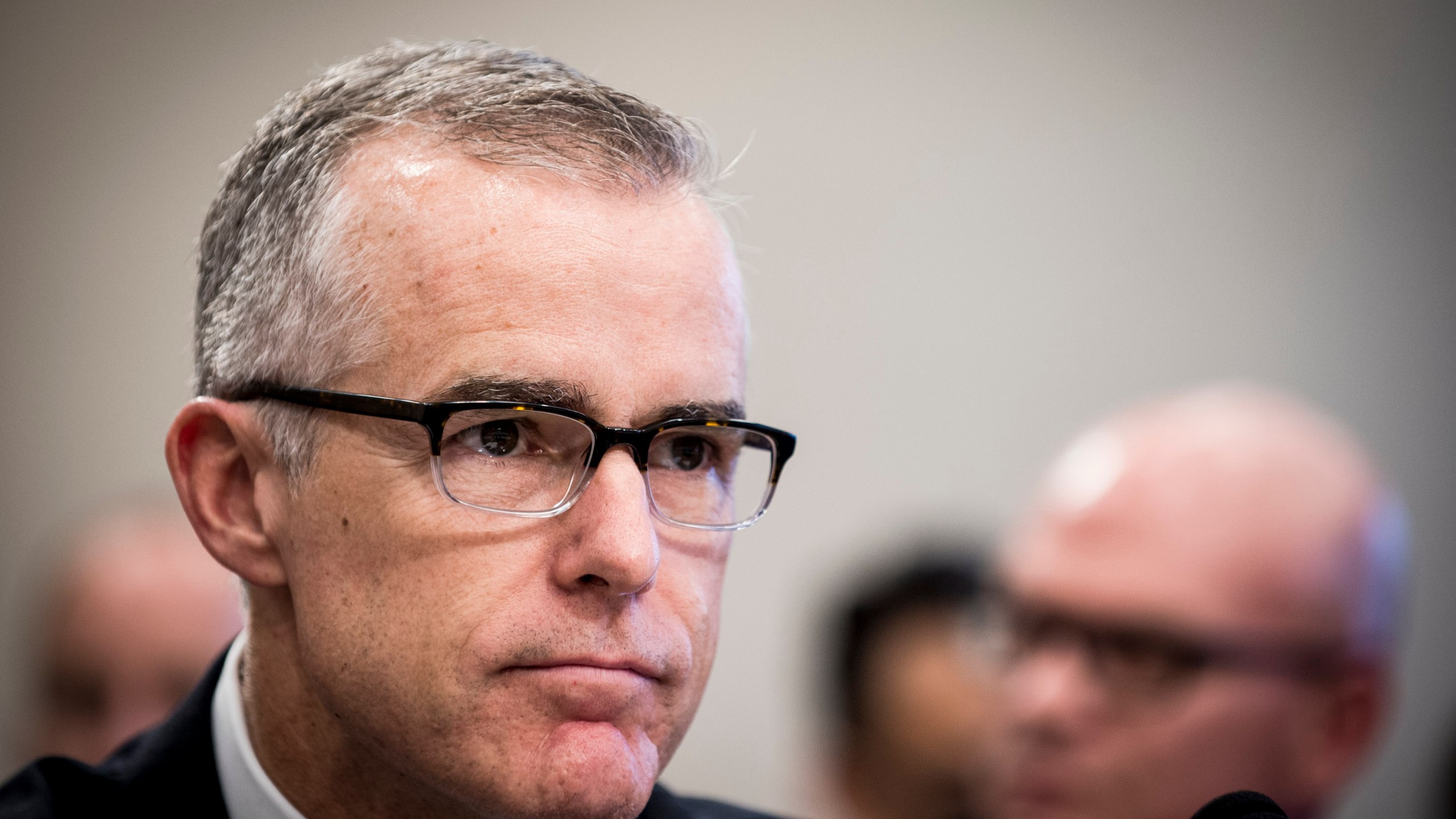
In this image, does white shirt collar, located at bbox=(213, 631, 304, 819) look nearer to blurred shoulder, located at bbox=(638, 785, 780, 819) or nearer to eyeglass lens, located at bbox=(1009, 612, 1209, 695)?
blurred shoulder, located at bbox=(638, 785, 780, 819)

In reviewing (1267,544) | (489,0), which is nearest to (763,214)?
(489,0)

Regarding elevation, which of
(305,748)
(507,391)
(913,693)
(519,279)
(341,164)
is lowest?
(913,693)

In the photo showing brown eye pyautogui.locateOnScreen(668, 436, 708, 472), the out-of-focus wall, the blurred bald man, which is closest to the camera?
brown eye pyautogui.locateOnScreen(668, 436, 708, 472)

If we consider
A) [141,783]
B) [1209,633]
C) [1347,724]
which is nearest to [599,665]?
[141,783]

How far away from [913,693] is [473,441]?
3.04m

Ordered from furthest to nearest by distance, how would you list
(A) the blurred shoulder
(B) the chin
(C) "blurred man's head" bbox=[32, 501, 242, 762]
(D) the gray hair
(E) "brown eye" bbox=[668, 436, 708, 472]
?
1. (C) "blurred man's head" bbox=[32, 501, 242, 762]
2. (A) the blurred shoulder
3. (E) "brown eye" bbox=[668, 436, 708, 472]
4. (D) the gray hair
5. (B) the chin

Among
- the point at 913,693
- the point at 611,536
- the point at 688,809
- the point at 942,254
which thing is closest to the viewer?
the point at 611,536

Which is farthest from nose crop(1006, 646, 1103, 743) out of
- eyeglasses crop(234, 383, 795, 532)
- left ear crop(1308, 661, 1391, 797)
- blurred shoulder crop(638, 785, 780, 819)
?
eyeglasses crop(234, 383, 795, 532)

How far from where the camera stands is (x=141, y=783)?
1730mm

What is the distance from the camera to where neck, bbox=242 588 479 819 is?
163cm

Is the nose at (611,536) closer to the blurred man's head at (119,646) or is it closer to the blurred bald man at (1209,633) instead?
the blurred bald man at (1209,633)

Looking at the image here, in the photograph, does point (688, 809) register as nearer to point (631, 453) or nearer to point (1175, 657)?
point (631, 453)

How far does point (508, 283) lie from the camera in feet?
5.03

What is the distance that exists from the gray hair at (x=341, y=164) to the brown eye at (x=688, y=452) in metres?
0.35
